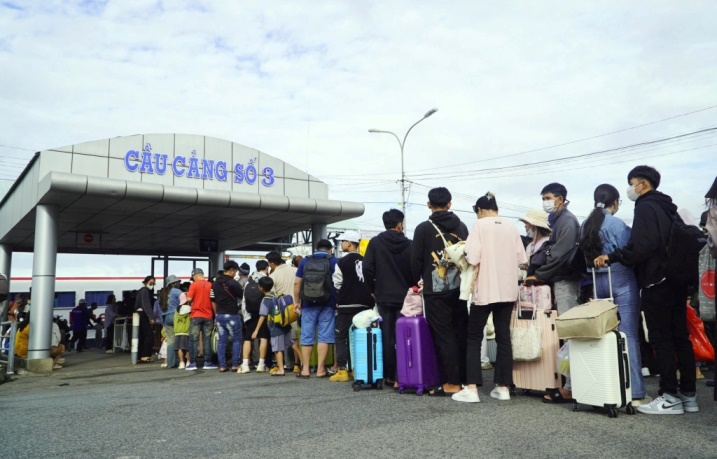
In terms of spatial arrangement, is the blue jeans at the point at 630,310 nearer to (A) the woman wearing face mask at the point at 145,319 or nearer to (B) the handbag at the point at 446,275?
(B) the handbag at the point at 446,275

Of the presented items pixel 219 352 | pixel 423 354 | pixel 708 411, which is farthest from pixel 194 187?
pixel 708 411

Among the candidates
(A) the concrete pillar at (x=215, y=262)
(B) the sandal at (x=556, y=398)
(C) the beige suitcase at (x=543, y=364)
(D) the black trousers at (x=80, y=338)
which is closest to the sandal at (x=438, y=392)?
(C) the beige suitcase at (x=543, y=364)

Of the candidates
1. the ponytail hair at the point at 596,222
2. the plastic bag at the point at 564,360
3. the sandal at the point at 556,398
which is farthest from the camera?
the sandal at the point at 556,398

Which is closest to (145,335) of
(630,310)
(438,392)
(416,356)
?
(416,356)

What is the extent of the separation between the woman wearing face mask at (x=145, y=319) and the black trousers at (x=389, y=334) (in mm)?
8368

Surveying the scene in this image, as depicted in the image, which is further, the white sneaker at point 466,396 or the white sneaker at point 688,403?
the white sneaker at point 466,396

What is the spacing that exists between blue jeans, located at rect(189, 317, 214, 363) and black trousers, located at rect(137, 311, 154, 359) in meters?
3.54

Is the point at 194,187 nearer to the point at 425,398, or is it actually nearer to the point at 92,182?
the point at 92,182

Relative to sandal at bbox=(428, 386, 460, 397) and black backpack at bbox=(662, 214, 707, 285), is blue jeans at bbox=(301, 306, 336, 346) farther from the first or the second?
black backpack at bbox=(662, 214, 707, 285)

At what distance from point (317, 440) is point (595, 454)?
1783 mm

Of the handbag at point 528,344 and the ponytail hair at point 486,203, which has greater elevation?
the ponytail hair at point 486,203

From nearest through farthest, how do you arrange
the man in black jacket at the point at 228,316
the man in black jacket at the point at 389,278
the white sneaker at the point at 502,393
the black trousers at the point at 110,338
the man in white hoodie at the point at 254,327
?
1. the white sneaker at the point at 502,393
2. the man in black jacket at the point at 389,278
3. the man in white hoodie at the point at 254,327
4. the man in black jacket at the point at 228,316
5. the black trousers at the point at 110,338

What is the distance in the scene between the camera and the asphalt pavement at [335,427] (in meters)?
3.56

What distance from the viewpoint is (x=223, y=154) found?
1472 cm
